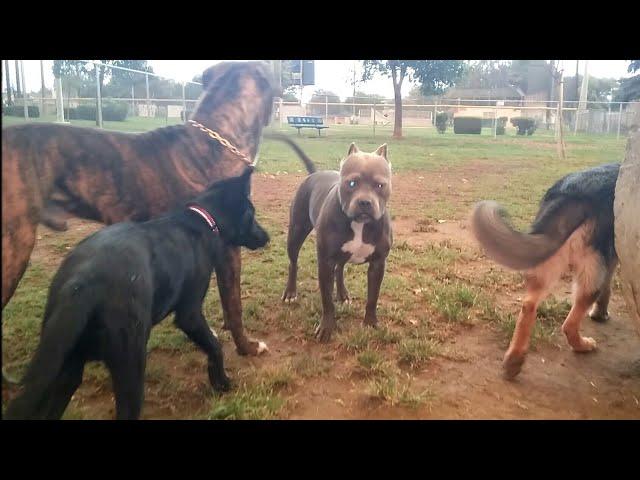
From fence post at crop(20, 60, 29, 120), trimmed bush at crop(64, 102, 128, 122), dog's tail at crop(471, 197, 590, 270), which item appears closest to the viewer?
fence post at crop(20, 60, 29, 120)

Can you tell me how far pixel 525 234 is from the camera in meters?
3.20

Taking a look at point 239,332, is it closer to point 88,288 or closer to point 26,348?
point 26,348

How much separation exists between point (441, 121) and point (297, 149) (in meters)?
1.29

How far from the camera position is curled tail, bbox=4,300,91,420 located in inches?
66.6

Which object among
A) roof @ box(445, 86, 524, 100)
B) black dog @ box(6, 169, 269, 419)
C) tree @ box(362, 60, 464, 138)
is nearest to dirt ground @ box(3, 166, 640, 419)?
black dog @ box(6, 169, 269, 419)

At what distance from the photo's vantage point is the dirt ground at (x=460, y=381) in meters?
2.80

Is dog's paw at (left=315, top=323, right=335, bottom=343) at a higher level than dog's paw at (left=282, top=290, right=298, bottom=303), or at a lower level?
lower

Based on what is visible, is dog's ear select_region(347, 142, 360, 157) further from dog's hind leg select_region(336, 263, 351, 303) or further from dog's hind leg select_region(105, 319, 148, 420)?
dog's hind leg select_region(105, 319, 148, 420)

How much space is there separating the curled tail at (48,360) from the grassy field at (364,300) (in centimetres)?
10

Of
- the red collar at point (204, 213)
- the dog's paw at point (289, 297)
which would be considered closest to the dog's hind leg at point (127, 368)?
the red collar at point (204, 213)

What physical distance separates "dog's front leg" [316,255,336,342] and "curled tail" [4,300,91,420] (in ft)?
7.14

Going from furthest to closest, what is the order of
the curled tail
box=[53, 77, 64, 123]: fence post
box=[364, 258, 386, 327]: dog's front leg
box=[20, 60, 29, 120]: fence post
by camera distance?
box=[364, 258, 386, 327]: dog's front leg, box=[53, 77, 64, 123]: fence post, box=[20, 60, 29, 120]: fence post, the curled tail

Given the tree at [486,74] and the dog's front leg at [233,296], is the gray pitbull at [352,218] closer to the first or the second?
the dog's front leg at [233,296]

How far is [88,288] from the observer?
195 cm
